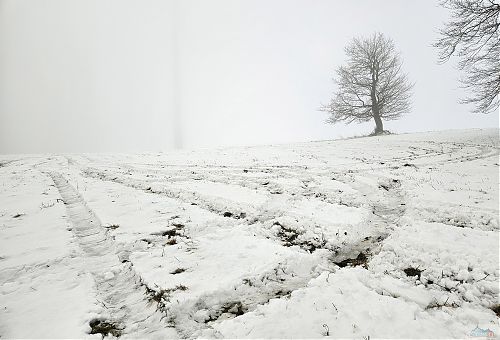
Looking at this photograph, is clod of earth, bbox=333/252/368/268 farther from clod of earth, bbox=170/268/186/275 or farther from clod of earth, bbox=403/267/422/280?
clod of earth, bbox=170/268/186/275

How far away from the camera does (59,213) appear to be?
6602 mm

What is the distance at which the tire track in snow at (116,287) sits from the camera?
9.45 feet

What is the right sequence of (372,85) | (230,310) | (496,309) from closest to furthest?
Answer: (496,309) < (230,310) < (372,85)

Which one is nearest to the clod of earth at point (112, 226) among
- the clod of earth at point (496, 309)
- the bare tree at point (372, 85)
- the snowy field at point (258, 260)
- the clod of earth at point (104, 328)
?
the snowy field at point (258, 260)

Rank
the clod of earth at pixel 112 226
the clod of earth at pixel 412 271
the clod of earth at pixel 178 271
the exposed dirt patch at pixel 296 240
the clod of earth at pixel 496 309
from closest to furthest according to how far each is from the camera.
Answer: the clod of earth at pixel 496 309 → the clod of earth at pixel 412 271 → the clod of earth at pixel 178 271 → the exposed dirt patch at pixel 296 240 → the clod of earth at pixel 112 226

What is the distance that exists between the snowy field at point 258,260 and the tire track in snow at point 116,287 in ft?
0.06

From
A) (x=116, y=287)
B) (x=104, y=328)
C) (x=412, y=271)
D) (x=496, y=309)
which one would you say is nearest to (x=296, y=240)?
(x=412, y=271)

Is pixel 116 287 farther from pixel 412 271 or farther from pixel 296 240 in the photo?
pixel 412 271

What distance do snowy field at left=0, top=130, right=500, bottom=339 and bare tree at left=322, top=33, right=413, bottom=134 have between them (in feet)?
62.7

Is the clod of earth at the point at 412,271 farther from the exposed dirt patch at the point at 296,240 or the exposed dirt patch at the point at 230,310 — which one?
the exposed dirt patch at the point at 230,310

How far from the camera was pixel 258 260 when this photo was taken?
4.05 metres

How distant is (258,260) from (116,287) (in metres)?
2.00

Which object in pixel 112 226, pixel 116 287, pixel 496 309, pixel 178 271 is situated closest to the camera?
pixel 496 309

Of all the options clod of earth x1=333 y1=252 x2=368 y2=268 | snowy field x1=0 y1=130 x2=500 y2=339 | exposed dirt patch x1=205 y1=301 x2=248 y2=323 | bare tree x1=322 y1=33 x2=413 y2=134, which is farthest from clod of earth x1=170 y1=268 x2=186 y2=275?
bare tree x1=322 y1=33 x2=413 y2=134
